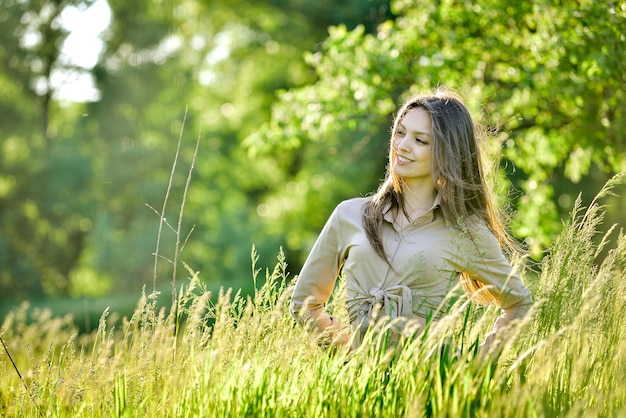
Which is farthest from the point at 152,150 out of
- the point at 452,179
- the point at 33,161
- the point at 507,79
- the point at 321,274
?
the point at 452,179

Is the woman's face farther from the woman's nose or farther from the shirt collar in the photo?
the shirt collar

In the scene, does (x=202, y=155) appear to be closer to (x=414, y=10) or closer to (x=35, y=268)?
(x=35, y=268)

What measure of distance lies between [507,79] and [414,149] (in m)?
4.65

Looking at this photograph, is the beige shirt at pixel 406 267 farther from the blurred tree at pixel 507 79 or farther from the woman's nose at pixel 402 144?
the blurred tree at pixel 507 79

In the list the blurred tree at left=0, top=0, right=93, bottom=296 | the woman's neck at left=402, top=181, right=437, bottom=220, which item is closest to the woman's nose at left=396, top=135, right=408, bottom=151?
the woman's neck at left=402, top=181, right=437, bottom=220

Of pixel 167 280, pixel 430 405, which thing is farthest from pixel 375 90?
pixel 167 280

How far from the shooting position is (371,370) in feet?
9.62

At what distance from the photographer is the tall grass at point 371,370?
9.00ft

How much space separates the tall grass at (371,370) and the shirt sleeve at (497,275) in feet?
0.37

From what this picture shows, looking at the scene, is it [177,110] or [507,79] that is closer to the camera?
[507,79]

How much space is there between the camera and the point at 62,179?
65.3ft

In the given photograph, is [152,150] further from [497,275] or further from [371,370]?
[371,370]

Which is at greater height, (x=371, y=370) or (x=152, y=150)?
(x=152, y=150)

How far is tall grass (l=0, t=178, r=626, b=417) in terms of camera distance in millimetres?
2744
